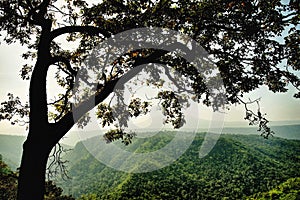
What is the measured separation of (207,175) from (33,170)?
54.7m

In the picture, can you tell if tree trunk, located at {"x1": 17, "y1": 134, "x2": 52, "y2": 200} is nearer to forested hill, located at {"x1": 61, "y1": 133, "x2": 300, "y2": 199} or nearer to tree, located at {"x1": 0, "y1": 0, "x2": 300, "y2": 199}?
tree, located at {"x1": 0, "y1": 0, "x2": 300, "y2": 199}

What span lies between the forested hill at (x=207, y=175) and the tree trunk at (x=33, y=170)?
138ft

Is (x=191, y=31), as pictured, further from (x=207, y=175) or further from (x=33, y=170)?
(x=207, y=175)

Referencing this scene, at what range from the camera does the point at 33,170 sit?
7.45 meters

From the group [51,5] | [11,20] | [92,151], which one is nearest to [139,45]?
[51,5]

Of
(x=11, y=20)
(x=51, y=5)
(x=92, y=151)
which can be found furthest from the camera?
(x=92, y=151)

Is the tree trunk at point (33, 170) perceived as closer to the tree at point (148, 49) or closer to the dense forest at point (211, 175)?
the tree at point (148, 49)

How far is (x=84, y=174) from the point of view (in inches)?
2906

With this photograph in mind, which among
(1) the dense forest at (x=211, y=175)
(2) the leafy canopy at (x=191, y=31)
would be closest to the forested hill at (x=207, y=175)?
(1) the dense forest at (x=211, y=175)

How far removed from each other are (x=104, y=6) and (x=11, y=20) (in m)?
2.87

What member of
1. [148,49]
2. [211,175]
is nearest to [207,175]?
[211,175]

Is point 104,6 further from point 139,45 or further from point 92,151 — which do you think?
point 92,151

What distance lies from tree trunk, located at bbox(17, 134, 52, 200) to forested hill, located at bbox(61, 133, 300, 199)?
138ft

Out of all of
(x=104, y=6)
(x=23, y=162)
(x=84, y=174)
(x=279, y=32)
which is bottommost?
(x=84, y=174)
